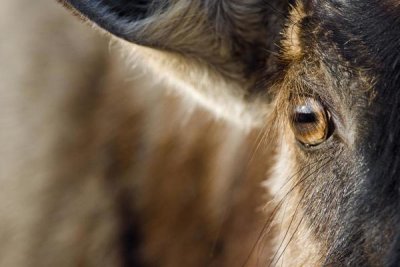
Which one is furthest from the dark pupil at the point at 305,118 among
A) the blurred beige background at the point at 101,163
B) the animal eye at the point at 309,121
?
the blurred beige background at the point at 101,163

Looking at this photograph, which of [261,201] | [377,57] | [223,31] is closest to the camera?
[377,57]

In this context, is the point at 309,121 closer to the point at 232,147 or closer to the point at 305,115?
the point at 305,115

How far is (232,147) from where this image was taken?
12.9 feet

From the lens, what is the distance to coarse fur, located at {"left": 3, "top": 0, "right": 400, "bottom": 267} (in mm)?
2492

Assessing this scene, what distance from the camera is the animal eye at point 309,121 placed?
268 centimetres

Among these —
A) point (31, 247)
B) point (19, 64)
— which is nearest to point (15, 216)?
point (31, 247)

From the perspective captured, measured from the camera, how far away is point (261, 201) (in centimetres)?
376

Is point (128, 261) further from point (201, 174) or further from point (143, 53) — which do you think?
point (143, 53)

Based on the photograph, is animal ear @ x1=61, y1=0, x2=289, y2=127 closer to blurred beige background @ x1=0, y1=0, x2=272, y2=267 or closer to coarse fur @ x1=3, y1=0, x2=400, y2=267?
coarse fur @ x1=3, y1=0, x2=400, y2=267

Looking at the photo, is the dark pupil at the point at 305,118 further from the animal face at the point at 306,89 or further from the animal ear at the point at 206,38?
the animal ear at the point at 206,38

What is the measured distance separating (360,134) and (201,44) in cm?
79

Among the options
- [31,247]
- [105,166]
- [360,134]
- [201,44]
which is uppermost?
[201,44]

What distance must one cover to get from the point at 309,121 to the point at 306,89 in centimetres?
9

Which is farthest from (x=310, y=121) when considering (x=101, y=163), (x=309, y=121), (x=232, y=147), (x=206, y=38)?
(x=101, y=163)
